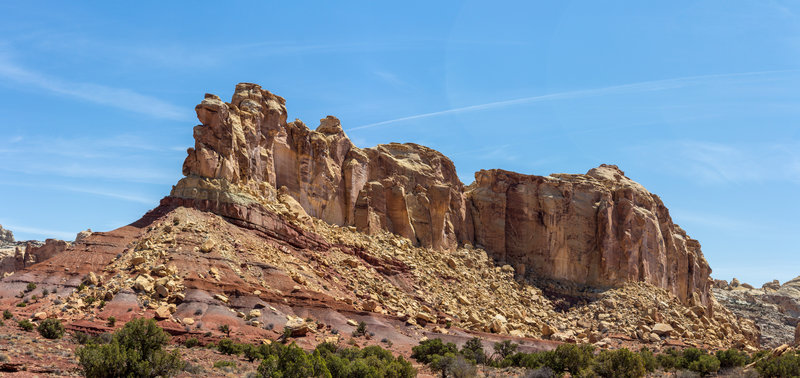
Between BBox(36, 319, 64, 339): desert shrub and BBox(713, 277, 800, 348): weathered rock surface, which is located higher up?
BBox(713, 277, 800, 348): weathered rock surface

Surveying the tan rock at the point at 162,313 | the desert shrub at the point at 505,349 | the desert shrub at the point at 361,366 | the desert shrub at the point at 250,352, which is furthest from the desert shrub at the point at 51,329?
the desert shrub at the point at 505,349

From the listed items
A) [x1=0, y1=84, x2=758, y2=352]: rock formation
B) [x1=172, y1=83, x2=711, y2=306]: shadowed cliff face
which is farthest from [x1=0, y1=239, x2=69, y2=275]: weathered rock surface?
[x1=172, y1=83, x2=711, y2=306]: shadowed cliff face

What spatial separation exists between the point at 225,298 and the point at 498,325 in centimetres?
2588

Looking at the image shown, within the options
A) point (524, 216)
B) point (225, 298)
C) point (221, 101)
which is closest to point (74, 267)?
point (225, 298)

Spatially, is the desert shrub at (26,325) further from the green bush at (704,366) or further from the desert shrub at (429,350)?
the green bush at (704,366)

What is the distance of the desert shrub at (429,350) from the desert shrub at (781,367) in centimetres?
1841

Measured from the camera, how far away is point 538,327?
220ft

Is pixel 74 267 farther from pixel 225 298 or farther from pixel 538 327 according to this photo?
pixel 538 327

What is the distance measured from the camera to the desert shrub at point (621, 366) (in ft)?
133

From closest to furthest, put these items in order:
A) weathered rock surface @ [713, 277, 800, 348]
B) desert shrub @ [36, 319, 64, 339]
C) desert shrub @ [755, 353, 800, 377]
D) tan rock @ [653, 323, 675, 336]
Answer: desert shrub @ [36, 319, 64, 339] < desert shrub @ [755, 353, 800, 377] < tan rock @ [653, 323, 675, 336] < weathered rock surface @ [713, 277, 800, 348]

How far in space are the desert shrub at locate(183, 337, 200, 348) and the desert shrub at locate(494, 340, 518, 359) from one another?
22.6 m

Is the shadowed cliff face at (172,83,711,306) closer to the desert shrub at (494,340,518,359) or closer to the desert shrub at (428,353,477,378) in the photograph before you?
the desert shrub at (494,340,518,359)

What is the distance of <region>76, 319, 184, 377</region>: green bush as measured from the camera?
94.3ft

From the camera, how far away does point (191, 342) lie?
40219mm
